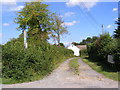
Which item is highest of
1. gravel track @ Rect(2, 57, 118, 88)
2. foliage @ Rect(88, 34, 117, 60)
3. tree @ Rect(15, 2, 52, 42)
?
tree @ Rect(15, 2, 52, 42)

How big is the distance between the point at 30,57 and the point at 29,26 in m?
21.6

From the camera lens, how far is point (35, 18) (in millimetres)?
29516

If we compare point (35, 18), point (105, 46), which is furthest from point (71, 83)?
point (35, 18)

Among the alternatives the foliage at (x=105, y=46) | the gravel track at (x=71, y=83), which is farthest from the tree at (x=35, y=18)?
the gravel track at (x=71, y=83)

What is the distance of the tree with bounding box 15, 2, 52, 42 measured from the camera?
2923 centimetres

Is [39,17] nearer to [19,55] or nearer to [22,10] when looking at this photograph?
[22,10]

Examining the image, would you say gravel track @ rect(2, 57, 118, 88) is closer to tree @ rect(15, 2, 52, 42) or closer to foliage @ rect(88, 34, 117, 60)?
foliage @ rect(88, 34, 117, 60)

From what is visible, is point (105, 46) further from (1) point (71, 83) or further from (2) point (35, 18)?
(2) point (35, 18)

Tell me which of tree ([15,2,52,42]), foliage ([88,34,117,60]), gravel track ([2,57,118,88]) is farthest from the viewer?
tree ([15,2,52,42])

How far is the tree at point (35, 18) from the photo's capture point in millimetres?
29234

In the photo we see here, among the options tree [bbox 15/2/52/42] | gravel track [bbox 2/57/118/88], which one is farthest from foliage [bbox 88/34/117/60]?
tree [bbox 15/2/52/42]

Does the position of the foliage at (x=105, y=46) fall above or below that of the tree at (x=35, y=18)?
below

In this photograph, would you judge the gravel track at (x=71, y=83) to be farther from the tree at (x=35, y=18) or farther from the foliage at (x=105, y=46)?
the tree at (x=35, y=18)

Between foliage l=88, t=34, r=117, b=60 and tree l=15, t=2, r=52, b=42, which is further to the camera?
tree l=15, t=2, r=52, b=42
